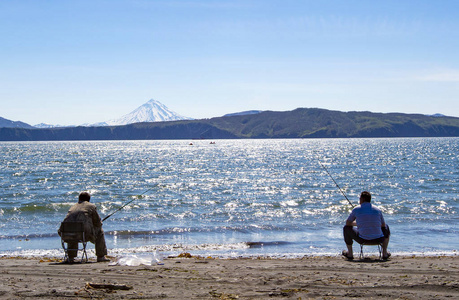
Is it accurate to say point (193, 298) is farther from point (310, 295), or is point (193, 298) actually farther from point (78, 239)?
point (78, 239)

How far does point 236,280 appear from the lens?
793 centimetres

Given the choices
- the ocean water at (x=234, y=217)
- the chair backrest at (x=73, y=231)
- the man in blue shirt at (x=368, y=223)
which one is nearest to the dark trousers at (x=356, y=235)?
the man in blue shirt at (x=368, y=223)

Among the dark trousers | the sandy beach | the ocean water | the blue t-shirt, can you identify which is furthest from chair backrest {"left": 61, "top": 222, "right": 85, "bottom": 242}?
the blue t-shirt

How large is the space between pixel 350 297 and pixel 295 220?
12646 mm

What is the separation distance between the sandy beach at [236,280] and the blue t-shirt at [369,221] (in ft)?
1.86

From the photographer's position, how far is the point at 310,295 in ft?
22.5

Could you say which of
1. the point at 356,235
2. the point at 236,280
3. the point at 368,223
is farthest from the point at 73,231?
the point at 368,223

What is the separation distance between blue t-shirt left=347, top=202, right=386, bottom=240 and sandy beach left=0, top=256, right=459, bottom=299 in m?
0.57

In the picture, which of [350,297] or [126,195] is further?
[126,195]

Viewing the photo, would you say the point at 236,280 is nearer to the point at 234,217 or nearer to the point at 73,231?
the point at 73,231

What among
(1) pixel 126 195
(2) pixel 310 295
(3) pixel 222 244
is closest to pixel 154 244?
(3) pixel 222 244

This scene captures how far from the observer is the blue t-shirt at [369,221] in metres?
9.94

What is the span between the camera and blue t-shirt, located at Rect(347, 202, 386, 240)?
9.94 meters

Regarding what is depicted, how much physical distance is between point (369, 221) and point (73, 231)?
20.7 feet
